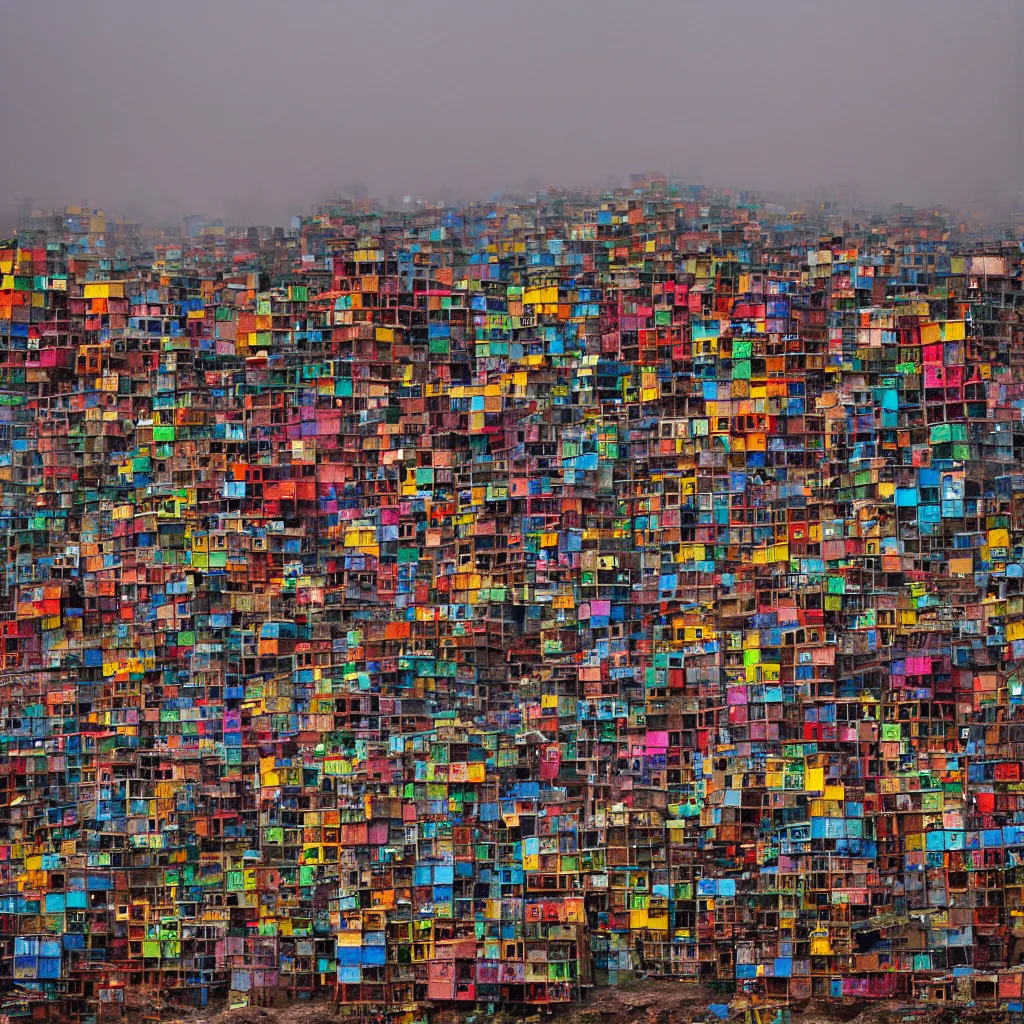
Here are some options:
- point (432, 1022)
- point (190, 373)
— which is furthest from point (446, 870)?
point (190, 373)

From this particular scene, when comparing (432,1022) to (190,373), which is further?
(190,373)

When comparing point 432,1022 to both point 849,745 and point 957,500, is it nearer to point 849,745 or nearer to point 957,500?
point 849,745

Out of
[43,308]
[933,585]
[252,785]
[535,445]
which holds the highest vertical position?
[43,308]

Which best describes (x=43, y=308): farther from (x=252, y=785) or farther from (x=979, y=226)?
(x=979, y=226)

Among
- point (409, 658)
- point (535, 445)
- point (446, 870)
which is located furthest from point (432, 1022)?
point (535, 445)

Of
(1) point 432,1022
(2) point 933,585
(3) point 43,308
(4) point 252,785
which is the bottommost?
(1) point 432,1022

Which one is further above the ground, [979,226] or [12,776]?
[979,226]
